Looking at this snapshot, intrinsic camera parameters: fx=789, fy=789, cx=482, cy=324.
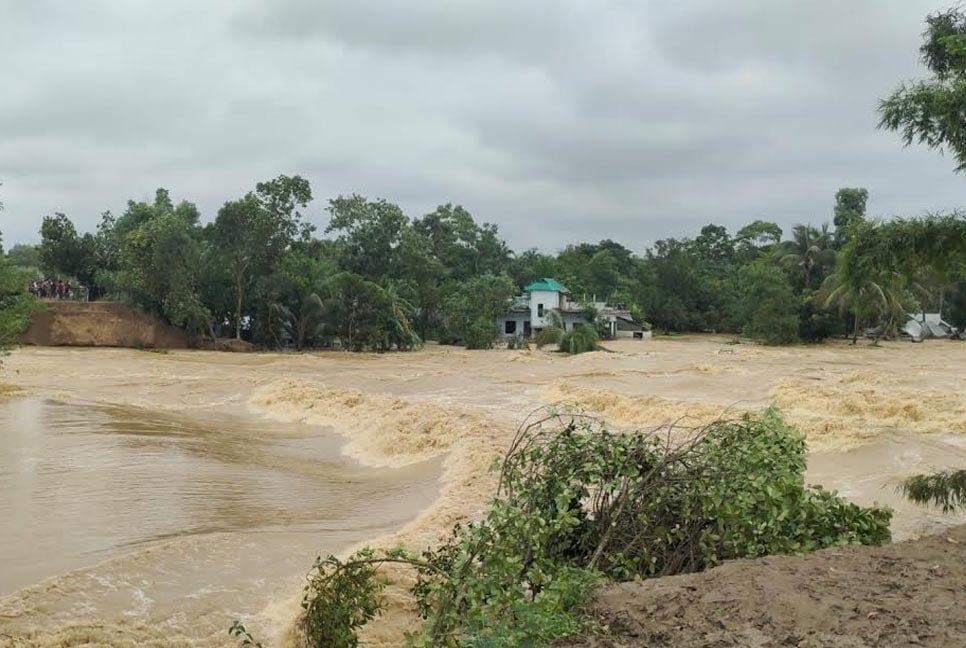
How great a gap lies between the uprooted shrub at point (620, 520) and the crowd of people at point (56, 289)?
157ft

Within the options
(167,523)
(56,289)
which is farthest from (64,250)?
(167,523)

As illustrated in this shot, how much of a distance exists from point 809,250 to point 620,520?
55.8 meters

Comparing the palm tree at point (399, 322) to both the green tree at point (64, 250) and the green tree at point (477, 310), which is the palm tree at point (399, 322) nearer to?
the green tree at point (477, 310)

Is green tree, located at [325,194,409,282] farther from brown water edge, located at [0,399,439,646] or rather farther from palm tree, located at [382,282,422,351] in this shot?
brown water edge, located at [0,399,439,646]

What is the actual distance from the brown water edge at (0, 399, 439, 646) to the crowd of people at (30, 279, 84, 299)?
108ft

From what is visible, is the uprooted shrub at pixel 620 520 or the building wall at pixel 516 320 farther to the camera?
the building wall at pixel 516 320

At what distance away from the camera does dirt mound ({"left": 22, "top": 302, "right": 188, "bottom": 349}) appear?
4366cm

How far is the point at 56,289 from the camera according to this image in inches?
1848

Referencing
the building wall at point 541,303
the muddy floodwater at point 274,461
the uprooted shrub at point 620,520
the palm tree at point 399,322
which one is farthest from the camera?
the building wall at point 541,303

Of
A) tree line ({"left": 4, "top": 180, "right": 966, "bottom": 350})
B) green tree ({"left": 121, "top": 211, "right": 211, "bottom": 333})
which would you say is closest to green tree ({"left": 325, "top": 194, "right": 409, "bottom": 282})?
tree line ({"left": 4, "top": 180, "right": 966, "bottom": 350})

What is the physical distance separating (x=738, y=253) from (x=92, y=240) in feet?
190

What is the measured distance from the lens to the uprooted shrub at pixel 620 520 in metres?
5.16

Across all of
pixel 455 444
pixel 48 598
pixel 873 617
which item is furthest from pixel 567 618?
pixel 455 444

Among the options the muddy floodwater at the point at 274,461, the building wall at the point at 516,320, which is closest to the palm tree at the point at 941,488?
the muddy floodwater at the point at 274,461
